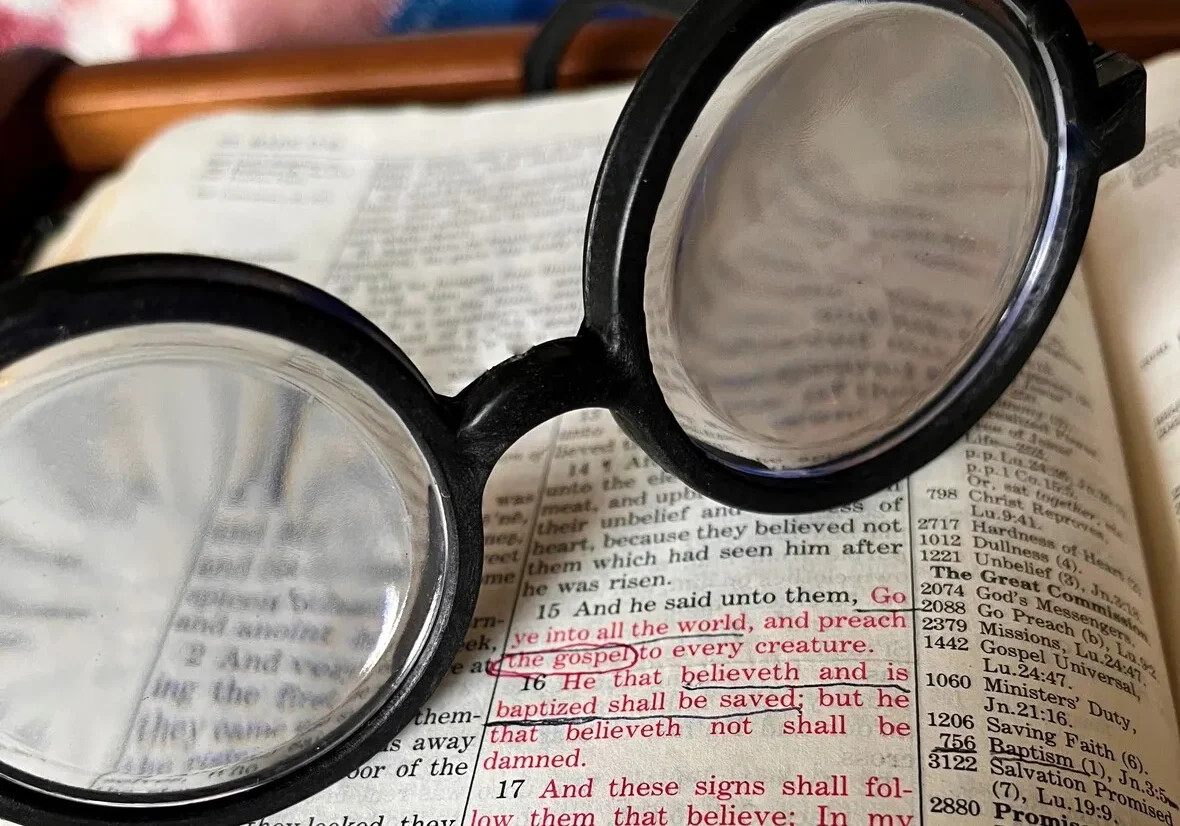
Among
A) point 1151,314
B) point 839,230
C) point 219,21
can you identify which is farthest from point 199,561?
point 219,21

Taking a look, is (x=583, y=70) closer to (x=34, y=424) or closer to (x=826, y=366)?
(x=826, y=366)

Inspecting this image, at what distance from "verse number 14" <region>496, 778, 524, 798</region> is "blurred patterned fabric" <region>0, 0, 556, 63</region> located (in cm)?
47

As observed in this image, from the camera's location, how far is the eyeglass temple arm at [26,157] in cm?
55

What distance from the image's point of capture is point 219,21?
62 centimetres

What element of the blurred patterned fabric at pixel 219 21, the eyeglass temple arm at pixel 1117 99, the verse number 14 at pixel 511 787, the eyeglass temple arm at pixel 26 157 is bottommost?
the verse number 14 at pixel 511 787

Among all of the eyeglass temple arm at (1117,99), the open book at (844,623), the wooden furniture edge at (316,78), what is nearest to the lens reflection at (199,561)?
the open book at (844,623)

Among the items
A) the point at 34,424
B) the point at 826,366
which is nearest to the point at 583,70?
the point at 826,366

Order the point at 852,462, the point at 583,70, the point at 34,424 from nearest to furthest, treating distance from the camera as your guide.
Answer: the point at 34,424
the point at 852,462
the point at 583,70

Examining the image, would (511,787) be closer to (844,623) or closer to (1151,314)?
(844,623)

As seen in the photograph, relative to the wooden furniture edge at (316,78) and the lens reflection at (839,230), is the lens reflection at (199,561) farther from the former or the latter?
the wooden furniture edge at (316,78)

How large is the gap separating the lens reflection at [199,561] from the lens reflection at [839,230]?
0.31 feet

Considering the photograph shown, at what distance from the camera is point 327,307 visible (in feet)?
0.80

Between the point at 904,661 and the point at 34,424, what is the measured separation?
9.5 inches

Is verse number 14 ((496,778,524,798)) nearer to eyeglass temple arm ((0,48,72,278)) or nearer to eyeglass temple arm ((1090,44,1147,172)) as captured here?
eyeglass temple arm ((1090,44,1147,172))
